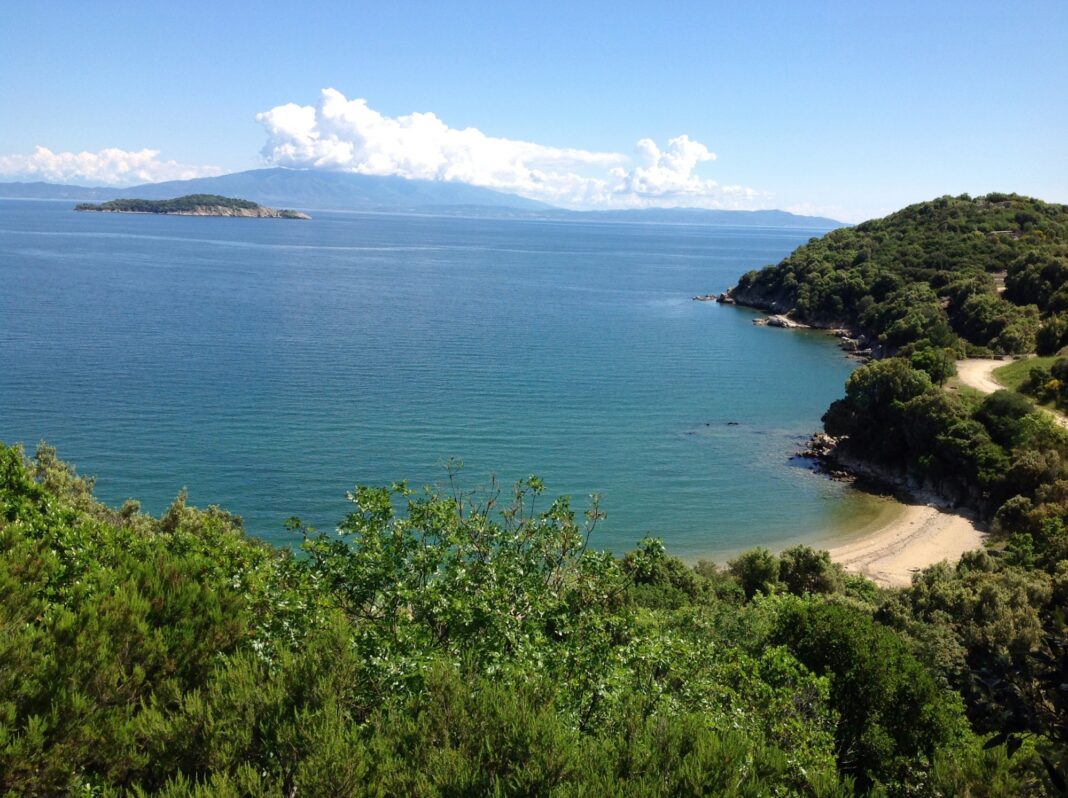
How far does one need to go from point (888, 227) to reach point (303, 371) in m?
114

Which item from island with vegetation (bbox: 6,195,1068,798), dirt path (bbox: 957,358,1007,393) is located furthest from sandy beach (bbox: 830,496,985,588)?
dirt path (bbox: 957,358,1007,393)

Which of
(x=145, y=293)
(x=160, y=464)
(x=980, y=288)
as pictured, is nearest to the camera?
(x=160, y=464)

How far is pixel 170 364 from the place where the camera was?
2687 inches

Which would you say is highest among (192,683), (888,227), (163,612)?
(888,227)

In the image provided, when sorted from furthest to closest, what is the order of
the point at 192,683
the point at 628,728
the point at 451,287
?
the point at 451,287 → the point at 192,683 → the point at 628,728

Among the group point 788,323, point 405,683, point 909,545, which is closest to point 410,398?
point 909,545

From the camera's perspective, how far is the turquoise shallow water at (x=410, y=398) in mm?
45281

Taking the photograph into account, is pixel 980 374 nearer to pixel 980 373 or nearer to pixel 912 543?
pixel 980 373

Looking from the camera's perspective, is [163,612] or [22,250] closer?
[163,612]

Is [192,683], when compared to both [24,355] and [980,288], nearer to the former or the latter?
[24,355]

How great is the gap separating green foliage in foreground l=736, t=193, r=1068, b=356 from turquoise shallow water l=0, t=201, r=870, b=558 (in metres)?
9.39

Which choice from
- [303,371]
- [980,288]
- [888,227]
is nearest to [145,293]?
[303,371]

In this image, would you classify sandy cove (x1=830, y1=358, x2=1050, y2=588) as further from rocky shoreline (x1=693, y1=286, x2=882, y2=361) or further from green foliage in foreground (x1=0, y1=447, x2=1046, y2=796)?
rocky shoreline (x1=693, y1=286, x2=882, y2=361)

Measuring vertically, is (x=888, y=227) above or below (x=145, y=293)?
above
